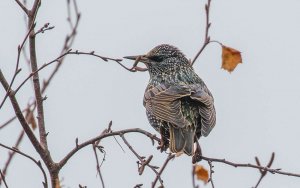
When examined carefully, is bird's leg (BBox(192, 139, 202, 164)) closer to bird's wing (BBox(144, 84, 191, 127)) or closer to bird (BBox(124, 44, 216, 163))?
bird (BBox(124, 44, 216, 163))

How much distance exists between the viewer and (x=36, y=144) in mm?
4234

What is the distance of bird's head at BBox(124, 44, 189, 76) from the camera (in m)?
7.32

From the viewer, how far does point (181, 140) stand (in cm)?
568

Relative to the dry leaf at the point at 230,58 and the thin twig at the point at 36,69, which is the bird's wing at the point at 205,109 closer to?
the dry leaf at the point at 230,58

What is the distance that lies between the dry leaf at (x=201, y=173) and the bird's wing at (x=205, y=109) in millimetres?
1092

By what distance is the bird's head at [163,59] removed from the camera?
24.0 feet

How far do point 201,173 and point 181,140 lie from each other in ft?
3.65

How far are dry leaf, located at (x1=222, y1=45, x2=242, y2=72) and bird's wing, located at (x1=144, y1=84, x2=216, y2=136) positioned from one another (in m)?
0.88

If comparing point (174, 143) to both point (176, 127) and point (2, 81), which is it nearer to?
point (176, 127)

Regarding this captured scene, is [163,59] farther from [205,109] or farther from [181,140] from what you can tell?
[181,140]

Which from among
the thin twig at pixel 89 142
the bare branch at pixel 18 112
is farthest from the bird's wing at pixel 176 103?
the bare branch at pixel 18 112

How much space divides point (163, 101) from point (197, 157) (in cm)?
130

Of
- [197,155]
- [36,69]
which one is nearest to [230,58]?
[197,155]

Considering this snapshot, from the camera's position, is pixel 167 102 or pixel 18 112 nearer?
pixel 18 112
